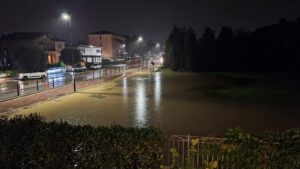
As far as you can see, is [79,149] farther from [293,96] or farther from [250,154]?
[293,96]

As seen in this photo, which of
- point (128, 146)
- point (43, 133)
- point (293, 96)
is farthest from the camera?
point (293, 96)

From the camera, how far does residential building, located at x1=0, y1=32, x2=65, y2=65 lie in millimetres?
64312

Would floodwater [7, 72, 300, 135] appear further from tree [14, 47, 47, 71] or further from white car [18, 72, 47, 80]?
tree [14, 47, 47, 71]

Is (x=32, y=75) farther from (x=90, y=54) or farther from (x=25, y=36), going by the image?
(x=90, y=54)

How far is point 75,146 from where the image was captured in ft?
19.7

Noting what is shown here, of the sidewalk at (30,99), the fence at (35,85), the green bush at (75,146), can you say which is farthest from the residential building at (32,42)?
the green bush at (75,146)

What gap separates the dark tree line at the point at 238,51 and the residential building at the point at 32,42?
28.9m

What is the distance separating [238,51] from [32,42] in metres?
43.6

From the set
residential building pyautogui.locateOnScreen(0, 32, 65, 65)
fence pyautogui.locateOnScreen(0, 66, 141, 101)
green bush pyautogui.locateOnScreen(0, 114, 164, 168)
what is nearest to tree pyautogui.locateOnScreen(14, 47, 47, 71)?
residential building pyautogui.locateOnScreen(0, 32, 65, 65)

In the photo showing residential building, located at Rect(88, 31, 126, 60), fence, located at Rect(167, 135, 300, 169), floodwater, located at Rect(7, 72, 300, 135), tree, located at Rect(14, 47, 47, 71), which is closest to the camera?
fence, located at Rect(167, 135, 300, 169)

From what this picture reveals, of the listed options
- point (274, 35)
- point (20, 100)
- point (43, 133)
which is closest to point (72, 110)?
point (20, 100)

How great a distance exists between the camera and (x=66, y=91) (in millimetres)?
26828

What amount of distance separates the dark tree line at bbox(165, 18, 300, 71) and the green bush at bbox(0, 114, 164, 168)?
4983cm

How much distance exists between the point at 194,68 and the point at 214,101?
3518 centimetres
